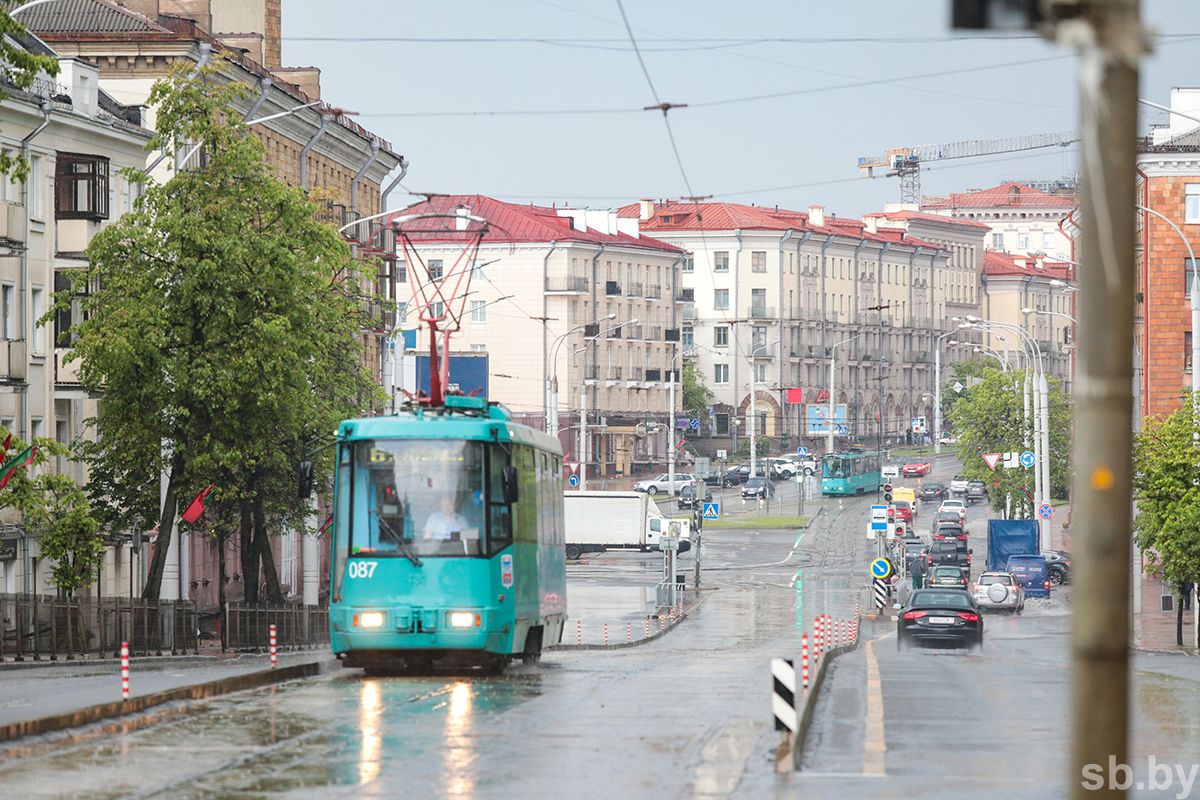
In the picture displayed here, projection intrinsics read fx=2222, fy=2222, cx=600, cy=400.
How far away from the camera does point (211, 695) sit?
22.2m

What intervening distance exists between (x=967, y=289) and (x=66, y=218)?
15470 cm

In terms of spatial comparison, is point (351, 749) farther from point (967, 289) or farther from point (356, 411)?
point (967, 289)

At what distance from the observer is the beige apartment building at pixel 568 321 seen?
139 metres

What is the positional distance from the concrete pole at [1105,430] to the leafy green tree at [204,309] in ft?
106

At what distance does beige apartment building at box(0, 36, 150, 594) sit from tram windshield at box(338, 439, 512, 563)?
75.9ft

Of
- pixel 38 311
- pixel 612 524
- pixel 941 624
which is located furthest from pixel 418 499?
pixel 612 524

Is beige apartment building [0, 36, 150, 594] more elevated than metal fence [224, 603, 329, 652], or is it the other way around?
beige apartment building [0, 36, 150, 594]

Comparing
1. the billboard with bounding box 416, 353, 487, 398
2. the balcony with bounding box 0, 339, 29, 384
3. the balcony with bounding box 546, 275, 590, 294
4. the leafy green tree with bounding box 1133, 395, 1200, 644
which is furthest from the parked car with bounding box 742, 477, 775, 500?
the balcony with bounding box 0, 339, 29, 384

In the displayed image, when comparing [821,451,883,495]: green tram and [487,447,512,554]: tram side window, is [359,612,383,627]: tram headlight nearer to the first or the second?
[487,447,512,554]: tram side window

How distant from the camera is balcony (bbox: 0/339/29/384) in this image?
160 feet

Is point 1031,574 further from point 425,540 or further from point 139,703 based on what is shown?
point 139,703

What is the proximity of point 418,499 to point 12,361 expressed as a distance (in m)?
25.6

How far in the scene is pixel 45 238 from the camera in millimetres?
51344

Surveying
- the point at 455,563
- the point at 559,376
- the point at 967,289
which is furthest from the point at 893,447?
the point at 455,563
